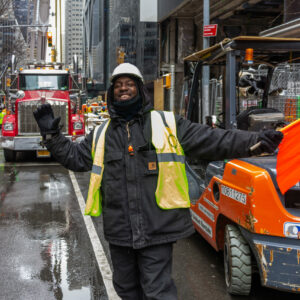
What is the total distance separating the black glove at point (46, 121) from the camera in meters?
3.35

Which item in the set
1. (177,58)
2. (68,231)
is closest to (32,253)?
(68,231)

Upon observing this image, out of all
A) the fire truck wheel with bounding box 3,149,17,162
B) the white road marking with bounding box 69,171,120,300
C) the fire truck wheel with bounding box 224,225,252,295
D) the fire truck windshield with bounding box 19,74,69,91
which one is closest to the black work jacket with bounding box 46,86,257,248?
the fire truck wheel with bounding box 224,225,252,295

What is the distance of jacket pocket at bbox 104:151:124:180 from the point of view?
3189mm

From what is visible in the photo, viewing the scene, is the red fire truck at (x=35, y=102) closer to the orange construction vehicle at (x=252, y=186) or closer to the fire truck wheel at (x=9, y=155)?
the fire truck wheel at (x=9, y=155)

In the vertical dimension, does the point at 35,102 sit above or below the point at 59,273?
above

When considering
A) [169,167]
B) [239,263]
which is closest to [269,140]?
[169,167]

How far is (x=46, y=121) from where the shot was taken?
11.1 feet

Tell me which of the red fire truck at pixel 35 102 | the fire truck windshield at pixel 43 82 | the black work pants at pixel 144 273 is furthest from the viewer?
the fire truck windshield at pixel 43 82

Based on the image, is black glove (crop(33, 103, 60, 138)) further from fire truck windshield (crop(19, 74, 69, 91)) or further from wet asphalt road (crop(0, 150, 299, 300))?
fire truck windshield (crop(19, 74, 69, 91))

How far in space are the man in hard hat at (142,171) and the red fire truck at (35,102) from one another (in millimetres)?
10472

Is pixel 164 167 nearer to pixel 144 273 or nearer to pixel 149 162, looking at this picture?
pixel 149 162

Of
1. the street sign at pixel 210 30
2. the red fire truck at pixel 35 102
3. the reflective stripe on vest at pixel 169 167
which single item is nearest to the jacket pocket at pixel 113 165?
the reflective stripe on vest at pixel 169 167

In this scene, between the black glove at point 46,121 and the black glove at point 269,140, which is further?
the black glove at point 46,121

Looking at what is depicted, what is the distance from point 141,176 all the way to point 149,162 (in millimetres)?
107
